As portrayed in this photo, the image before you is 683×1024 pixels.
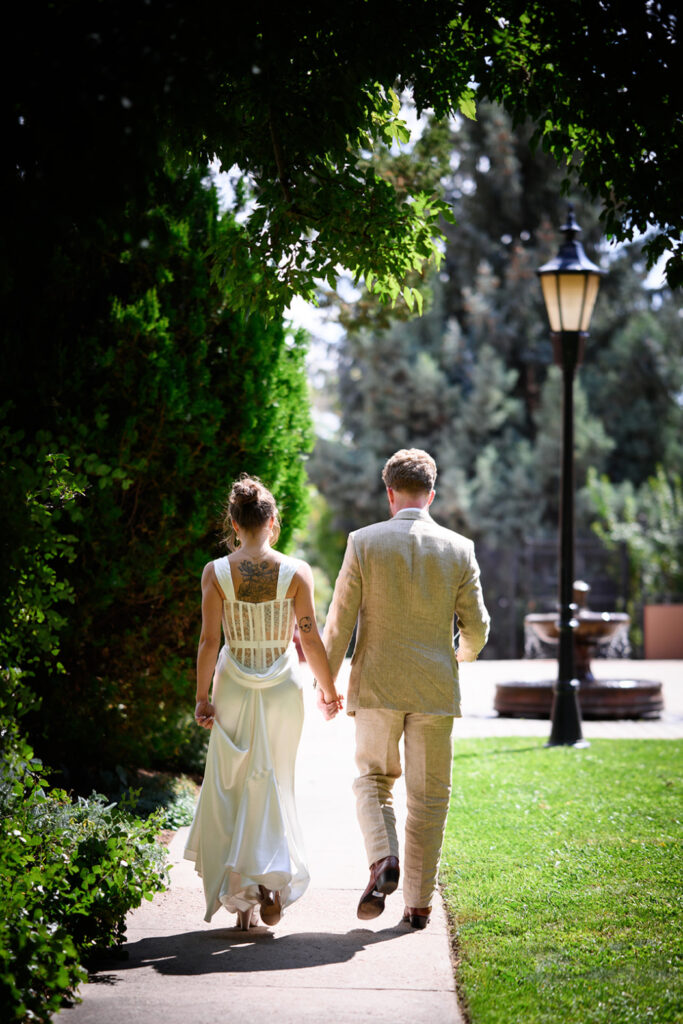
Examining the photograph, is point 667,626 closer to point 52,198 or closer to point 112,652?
point 112,652

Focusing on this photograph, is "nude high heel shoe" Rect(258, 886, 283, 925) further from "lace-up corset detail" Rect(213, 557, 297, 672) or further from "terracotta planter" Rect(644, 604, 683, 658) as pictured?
"terracotta planter" Rect(644, 604, 683, 658)

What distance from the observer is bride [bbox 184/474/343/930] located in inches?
195

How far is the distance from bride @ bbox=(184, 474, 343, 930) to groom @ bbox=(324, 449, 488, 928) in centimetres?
22

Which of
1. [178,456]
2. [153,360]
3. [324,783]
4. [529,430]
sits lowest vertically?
[324,783]

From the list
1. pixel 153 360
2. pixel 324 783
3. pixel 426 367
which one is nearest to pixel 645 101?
pixel 153 360

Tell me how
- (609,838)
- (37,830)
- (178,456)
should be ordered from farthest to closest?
(178,456) < (609,838) < (37,830)

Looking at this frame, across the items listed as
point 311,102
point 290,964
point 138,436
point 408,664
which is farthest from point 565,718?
point 311,102

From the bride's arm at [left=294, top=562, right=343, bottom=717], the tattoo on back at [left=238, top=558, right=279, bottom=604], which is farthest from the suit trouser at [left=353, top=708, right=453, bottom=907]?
the tattoo on back at [left=238, top=558, right=279, bottom=604]

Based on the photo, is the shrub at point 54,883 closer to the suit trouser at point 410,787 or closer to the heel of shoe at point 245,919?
the heel of shoe at point 245,919

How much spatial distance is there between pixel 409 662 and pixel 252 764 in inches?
34.2

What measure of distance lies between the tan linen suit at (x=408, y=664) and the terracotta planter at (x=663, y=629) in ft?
55.3

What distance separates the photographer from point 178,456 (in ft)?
23.8

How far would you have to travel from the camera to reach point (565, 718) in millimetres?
10516

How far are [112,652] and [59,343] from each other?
81.6 inches
